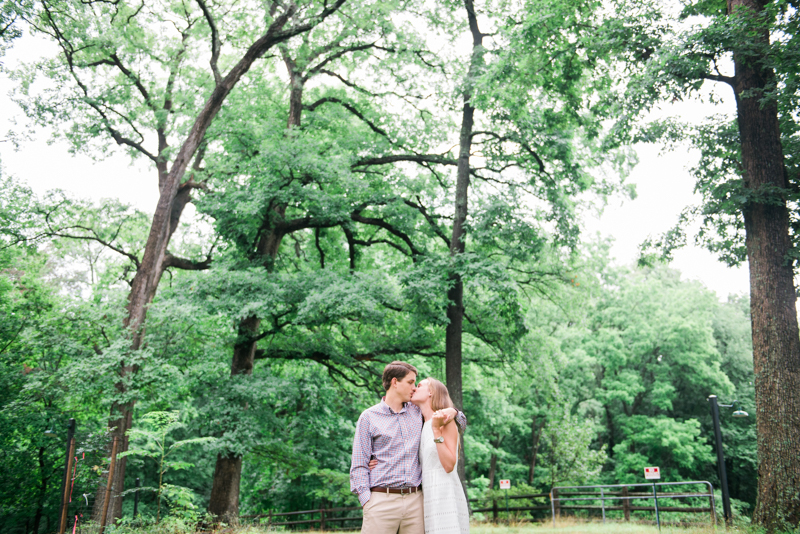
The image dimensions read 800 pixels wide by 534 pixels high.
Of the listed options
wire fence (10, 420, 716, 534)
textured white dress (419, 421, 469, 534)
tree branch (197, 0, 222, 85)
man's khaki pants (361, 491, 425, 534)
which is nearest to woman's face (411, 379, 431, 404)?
textured white dress (419, 421, 469, 534)

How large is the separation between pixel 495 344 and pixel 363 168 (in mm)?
6540

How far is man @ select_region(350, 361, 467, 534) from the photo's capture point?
3520mm

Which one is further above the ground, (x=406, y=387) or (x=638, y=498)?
(x=406, y=387)

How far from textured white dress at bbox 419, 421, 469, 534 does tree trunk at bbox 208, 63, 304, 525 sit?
33.5 ft

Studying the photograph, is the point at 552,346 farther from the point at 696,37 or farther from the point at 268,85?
the point at 268,85

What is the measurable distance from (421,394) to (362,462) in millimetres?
578

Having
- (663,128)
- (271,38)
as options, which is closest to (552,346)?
(663,128)

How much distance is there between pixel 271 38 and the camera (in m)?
14.0

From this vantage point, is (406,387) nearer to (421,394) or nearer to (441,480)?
(421,394)

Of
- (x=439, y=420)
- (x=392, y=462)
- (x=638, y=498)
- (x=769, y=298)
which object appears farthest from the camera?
(x=638, y=498)

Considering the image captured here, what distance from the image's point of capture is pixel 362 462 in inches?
143

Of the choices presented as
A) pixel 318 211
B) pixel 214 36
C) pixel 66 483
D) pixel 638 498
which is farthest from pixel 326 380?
pixel 638 498

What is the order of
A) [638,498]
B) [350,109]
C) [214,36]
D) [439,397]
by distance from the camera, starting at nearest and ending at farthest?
[439,397], [214,36], [638,498], [350,109]

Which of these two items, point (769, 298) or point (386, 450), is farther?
point (769, 298)
